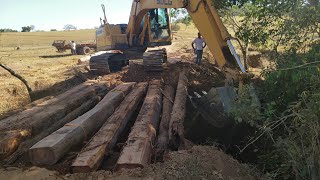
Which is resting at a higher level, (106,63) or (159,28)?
(159,28)

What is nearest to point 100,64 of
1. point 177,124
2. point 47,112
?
point 47,112

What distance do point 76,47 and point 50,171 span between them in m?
23.6

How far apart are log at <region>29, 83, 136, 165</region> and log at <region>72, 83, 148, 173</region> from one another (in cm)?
25

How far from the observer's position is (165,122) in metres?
7.00

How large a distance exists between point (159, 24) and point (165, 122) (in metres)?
6.94

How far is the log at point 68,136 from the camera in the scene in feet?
17.0

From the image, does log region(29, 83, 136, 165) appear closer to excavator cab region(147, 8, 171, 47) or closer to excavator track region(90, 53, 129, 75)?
excavator track region(90, 53, 129, 75)

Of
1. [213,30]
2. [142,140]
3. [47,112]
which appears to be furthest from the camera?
[213,30]

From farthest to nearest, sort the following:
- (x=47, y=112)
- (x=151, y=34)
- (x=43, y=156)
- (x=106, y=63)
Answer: (x=151, y=34) < (x=106, y=63) < (x=47, y=112) < (x=43, y=156)

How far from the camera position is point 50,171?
5.01m

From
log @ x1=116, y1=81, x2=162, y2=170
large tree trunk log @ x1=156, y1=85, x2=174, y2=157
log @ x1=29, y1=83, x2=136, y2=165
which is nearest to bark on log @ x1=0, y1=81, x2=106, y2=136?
log @ x1=29, y1=83, x2=136, y2=165

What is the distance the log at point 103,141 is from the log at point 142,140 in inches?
13.3

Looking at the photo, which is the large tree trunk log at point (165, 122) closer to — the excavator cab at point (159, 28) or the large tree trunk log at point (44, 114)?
the large tree trunk log at point (44, 114)

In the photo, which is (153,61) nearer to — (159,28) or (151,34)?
(151,34)
